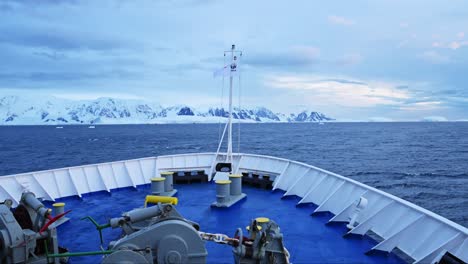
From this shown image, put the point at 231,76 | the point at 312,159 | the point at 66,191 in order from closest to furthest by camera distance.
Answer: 1. the point at 66,191
2. the point at 231,76
3. the point at 312,159

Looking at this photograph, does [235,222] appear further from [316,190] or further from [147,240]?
[147,240]

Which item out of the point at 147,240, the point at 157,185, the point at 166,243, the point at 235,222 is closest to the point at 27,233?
the point at 147,240

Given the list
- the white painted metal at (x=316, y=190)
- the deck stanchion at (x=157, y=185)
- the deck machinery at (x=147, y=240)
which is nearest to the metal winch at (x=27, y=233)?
the deck machinery at (x=147, y=240)

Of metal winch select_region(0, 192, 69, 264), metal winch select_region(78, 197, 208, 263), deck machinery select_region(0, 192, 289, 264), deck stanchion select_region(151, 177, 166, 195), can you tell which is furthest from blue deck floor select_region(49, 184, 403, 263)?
metal winch select_region(78, 197, 208, 263)

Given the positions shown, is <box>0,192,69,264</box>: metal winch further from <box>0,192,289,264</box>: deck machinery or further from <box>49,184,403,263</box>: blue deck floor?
<box>49,184,403,263</box>: blue deck floor

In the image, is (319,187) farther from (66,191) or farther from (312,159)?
(312,159)

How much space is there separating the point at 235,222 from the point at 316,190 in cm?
371

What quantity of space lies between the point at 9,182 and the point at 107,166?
12.8 feet

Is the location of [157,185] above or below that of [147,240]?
below

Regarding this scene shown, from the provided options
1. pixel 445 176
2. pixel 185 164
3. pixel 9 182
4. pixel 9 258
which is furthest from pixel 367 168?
pixel 9 258

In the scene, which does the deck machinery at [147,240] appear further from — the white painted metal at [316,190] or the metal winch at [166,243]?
the white painted metal at [316,190]

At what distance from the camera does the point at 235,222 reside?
10.4 m

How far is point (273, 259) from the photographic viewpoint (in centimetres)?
599

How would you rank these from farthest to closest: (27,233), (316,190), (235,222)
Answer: (316,190) → (235,222) → (27,233)
